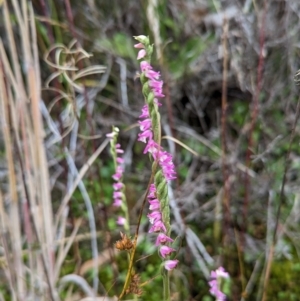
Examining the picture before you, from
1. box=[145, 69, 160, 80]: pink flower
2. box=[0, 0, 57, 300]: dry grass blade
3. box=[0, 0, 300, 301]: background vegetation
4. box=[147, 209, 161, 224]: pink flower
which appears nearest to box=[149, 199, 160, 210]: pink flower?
box=[147, 209, 161, 224]: pink flower

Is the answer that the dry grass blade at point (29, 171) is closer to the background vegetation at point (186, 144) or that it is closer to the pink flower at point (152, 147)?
the background vegetation at point (186, 144)

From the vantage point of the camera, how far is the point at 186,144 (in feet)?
3.94

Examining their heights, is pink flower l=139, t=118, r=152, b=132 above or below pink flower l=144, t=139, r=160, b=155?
above

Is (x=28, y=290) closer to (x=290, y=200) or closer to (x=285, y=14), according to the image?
(x=290, y=200)

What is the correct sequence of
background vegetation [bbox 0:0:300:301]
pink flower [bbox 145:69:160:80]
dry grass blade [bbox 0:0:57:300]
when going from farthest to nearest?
background vegetation [bbox 0:0:300:301], dry grass blade [bbox 0:0:57:300], pink flower [bbox 145:69:160:80]

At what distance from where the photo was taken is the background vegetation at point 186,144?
3.21 ft

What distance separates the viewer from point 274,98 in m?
1.20

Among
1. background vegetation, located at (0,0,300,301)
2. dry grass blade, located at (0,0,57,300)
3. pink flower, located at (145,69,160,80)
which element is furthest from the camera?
background vegetation, located at (0,0,300,301)

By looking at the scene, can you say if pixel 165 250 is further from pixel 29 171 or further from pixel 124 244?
pixel 29 171

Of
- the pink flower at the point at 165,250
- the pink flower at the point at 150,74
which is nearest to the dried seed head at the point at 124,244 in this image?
the pink flower at the point at 165,250

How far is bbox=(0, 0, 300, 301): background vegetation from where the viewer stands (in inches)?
38.5

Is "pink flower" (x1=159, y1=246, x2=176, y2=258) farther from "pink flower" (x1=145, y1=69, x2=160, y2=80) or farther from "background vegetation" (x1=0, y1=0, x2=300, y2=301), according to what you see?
"background vegetation" (x1=0, y1=0, x2=300, y2=301)

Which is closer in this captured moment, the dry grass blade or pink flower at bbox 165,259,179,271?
pink flower at bbox 165,259,179,271

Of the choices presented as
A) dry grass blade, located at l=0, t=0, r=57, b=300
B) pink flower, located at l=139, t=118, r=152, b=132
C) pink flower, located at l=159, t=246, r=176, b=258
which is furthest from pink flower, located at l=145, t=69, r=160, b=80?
dry grass blade, located at l=0, t=0, r=57, b=300
